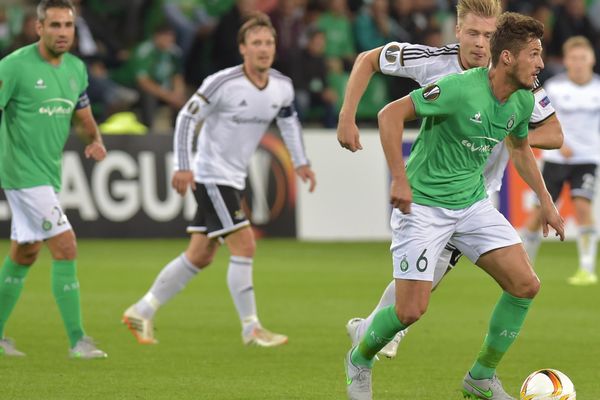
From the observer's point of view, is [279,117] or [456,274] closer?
[279,117]

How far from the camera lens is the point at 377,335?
257 inches

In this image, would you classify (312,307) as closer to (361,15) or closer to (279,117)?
(279,117)

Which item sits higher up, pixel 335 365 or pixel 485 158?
pixel 485 158

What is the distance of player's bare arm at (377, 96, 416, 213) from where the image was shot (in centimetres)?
614

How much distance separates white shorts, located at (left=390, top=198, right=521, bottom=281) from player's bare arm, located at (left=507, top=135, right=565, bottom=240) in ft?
0.65

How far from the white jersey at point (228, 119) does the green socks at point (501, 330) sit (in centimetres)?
305

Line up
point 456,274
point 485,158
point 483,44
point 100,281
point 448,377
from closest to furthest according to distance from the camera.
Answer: point 485,158, point 483,44, point 448,377, point 100,281, point 456,274

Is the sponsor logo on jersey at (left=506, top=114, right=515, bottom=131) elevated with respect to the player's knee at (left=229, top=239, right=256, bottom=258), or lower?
elevated

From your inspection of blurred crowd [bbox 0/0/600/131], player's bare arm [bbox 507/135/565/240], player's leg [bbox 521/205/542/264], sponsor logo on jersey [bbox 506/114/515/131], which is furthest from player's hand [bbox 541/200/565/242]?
blurred crowd [bbox 0/0/600/131]

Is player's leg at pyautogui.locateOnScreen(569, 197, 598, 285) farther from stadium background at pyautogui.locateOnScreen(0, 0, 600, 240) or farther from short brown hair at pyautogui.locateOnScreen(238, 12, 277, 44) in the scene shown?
short brown hair at pyautogui.locateOnScreen(238, 12, 277, 44)

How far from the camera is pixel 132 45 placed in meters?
19.2

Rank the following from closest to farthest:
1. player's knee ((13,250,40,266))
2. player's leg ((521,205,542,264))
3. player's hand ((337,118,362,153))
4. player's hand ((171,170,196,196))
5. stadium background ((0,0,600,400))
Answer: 1. player's hand ((337,118,362,153))
2. stadium background ((0,0,600,400))
3. player's knee ((13,250,40,266))
4. player's hand ((171,170,196,196))
5. player's leg ((521,205,542,264))

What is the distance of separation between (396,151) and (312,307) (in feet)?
16.8

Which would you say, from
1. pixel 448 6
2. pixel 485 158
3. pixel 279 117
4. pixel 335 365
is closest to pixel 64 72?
pixel 279 117
